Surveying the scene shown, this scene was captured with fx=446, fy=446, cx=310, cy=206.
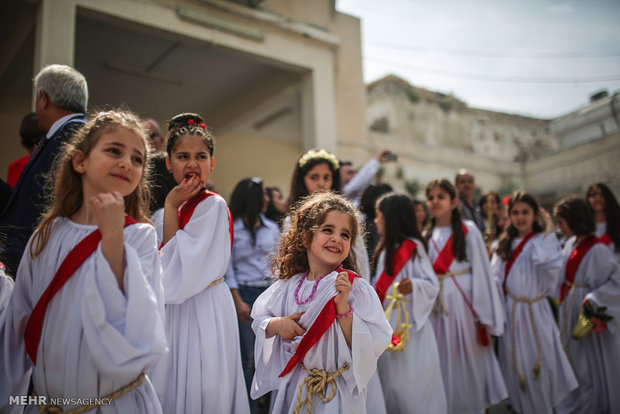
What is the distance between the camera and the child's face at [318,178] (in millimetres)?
3824

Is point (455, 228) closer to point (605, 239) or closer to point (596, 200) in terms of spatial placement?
point (605, 239)

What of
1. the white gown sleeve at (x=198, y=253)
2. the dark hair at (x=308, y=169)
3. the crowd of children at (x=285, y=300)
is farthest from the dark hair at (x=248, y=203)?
the white gown sleeve at (x=198, y=253)

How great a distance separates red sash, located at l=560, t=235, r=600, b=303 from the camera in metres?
4.96

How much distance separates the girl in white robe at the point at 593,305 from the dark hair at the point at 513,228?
37cm

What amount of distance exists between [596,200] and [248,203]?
415 centimetres

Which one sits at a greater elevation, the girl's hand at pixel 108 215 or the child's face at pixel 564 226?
the child's face at pixel 564 226

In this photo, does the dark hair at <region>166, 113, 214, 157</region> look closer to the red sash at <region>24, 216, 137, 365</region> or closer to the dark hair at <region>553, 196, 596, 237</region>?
the red sash at <region>24, 216, 137, 365</region>

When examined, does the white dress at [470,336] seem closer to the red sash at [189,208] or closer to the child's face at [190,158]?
the red sash at [189,208]

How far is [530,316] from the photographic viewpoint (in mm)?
4785

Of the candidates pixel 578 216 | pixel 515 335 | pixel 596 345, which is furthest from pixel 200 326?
pixel 578 216

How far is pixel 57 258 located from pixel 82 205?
10.7 inches

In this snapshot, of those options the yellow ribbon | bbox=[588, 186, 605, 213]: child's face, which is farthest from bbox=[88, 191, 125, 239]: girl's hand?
bbox=[588, 186, 605, 213]: child's face

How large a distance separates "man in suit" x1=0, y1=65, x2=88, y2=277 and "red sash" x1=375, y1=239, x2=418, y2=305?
8.57 feet

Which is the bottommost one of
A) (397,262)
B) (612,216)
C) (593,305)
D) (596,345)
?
(596,345)
